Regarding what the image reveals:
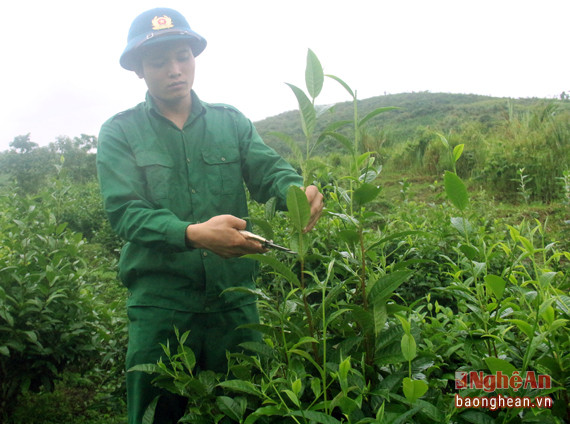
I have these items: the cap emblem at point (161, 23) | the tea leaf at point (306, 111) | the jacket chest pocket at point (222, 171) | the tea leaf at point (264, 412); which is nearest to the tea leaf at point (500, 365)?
the tea leaf at point (264, 412)

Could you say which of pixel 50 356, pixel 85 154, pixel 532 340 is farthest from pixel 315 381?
pixel 85 154

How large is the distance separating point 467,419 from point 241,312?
1335 millimetres

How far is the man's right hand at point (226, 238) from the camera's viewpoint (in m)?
1.37

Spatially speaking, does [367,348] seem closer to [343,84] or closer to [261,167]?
[343,84]

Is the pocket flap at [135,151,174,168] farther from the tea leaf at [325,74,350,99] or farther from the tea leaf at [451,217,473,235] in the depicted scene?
the tea leaf at [451,217,473,235]

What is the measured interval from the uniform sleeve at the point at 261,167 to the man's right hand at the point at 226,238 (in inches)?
16.8

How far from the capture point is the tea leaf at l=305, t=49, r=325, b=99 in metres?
1.05

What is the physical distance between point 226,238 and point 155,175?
766 millimetres

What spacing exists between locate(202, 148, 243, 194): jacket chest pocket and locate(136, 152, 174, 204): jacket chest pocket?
19 cm

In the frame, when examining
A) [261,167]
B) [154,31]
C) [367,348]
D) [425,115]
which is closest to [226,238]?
[367,348]

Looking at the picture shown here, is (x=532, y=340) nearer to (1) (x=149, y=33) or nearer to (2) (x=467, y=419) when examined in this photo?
(2) (x=467, y=419)

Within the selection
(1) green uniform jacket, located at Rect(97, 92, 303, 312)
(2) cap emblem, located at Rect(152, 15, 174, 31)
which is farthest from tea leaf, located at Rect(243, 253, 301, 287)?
(2) cap emblem, located at Rect(152, 15, 174, 31)

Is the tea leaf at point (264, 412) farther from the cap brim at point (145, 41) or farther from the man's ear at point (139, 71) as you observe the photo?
the man's ear at point (139, 71)

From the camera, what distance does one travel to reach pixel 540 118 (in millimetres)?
8281
